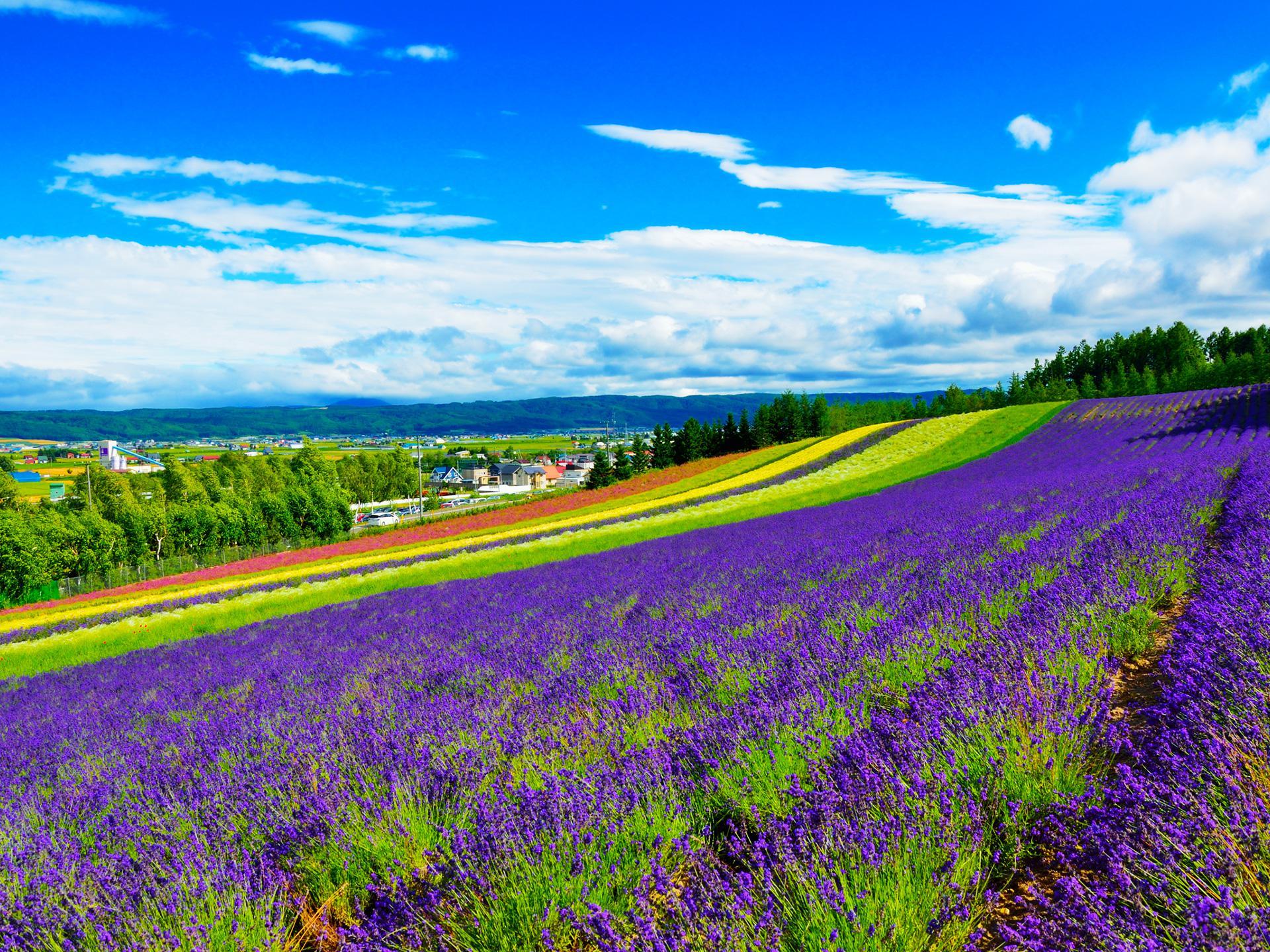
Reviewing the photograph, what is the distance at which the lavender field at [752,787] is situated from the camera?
2.07 m

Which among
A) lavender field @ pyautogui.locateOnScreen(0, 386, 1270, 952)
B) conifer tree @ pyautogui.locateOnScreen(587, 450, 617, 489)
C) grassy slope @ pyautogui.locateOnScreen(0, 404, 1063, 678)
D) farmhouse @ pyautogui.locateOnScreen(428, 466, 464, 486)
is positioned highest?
lavender field @ pyautogui.locateOnScreen(0, 386, 1270, 952)

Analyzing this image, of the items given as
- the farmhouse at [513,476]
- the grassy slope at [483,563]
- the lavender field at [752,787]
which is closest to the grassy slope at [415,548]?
the grassy slope at [483,563]

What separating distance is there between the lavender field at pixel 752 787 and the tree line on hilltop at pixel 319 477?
193 feet

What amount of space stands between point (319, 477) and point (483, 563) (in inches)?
2861

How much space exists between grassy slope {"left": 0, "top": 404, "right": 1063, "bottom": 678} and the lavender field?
11.3m

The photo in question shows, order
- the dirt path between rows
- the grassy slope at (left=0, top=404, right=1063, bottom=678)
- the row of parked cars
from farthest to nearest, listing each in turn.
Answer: the row of parked cars < the grassy slope at (left=0, top=404, right=1063, bottom=678) < the dirt path between rows

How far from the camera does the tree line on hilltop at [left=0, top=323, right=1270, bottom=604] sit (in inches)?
2159

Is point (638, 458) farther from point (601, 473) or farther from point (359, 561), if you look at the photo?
point (359, 561)

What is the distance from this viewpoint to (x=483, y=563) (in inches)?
851

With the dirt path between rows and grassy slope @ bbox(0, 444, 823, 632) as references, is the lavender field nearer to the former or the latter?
the dirt path between rows

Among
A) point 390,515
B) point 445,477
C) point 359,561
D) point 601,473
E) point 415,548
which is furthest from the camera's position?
point 445,477

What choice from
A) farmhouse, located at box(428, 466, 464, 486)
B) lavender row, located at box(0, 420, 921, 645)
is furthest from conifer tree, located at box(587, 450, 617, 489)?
farmhouse, located at box(428, 466, 464, 486)


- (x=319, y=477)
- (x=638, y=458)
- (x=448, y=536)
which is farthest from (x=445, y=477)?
(x=448, y=536)

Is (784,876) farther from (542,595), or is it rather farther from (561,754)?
(542,595)
